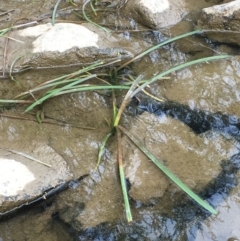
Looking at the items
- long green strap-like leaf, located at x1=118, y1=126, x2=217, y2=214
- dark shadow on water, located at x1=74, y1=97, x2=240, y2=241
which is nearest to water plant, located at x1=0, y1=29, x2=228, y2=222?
long green strap-like leaf, located at x1=118, y1=126, x2=217, y2=214

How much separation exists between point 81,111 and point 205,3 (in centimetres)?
127

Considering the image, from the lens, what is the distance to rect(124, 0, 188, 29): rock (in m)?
2.64

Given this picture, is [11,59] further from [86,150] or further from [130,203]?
[130,203]

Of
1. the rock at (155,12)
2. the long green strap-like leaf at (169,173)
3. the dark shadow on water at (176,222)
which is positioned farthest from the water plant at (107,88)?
the rock at (155,12)

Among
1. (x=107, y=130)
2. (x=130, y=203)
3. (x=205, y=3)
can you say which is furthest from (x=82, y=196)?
(x=205, y=3)

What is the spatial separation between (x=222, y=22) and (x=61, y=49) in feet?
3.35

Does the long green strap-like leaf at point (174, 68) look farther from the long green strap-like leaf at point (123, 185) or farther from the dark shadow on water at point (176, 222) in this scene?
the dark shadow on water at point (176, 222)

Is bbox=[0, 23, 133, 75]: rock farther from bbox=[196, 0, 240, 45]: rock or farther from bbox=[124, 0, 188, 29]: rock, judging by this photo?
bbox=[196, 0, 240, 45]: rock

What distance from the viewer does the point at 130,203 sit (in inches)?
71.8

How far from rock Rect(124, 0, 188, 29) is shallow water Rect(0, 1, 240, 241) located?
35cm

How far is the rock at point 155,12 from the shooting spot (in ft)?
8.66

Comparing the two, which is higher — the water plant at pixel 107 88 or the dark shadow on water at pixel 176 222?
the water plant at pixel 107 88

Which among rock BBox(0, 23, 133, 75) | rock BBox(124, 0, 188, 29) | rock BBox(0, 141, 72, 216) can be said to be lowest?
rock BBox(0, 141, 72, 216)

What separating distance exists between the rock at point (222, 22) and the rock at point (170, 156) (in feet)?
2.60
